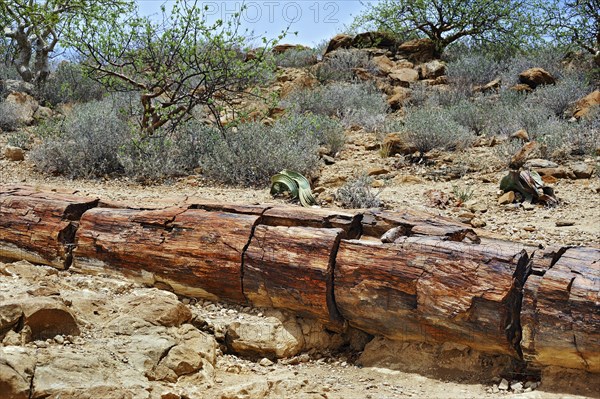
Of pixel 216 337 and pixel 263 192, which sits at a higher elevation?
pixel 263 192

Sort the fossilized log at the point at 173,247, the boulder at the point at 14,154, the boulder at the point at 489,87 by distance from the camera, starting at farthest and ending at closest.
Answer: the boulder at the point at 489,87 < the boulder at the point at 14,154 < the fossilized log at the point at 173,247

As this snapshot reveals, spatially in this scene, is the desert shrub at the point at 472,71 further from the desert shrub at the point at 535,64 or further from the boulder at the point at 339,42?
the boulder at the point at 339,42

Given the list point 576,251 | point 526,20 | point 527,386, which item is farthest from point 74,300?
point 526,20

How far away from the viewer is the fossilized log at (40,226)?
4117 mm

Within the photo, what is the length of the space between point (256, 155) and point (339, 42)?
31.0ft

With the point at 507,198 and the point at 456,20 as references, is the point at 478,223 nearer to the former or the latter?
the point at 507,198

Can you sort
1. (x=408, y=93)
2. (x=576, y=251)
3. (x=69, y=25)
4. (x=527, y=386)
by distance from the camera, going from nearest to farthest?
(x=527, y=386)
(x=576, y=251)
(x=69, y=25)
(x=408, y=93)

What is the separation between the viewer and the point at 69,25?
812 centimetres

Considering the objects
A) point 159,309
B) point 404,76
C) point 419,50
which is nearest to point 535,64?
point 404,76

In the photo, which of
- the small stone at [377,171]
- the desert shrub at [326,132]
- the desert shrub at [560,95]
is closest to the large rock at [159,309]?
the small stone at [377,171]

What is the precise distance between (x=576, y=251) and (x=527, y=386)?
721mm

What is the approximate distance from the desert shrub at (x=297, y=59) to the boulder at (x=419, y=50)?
2141 millimetres

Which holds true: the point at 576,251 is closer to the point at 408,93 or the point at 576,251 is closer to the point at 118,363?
the point at 118,363

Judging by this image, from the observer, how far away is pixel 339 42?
15.6 m
